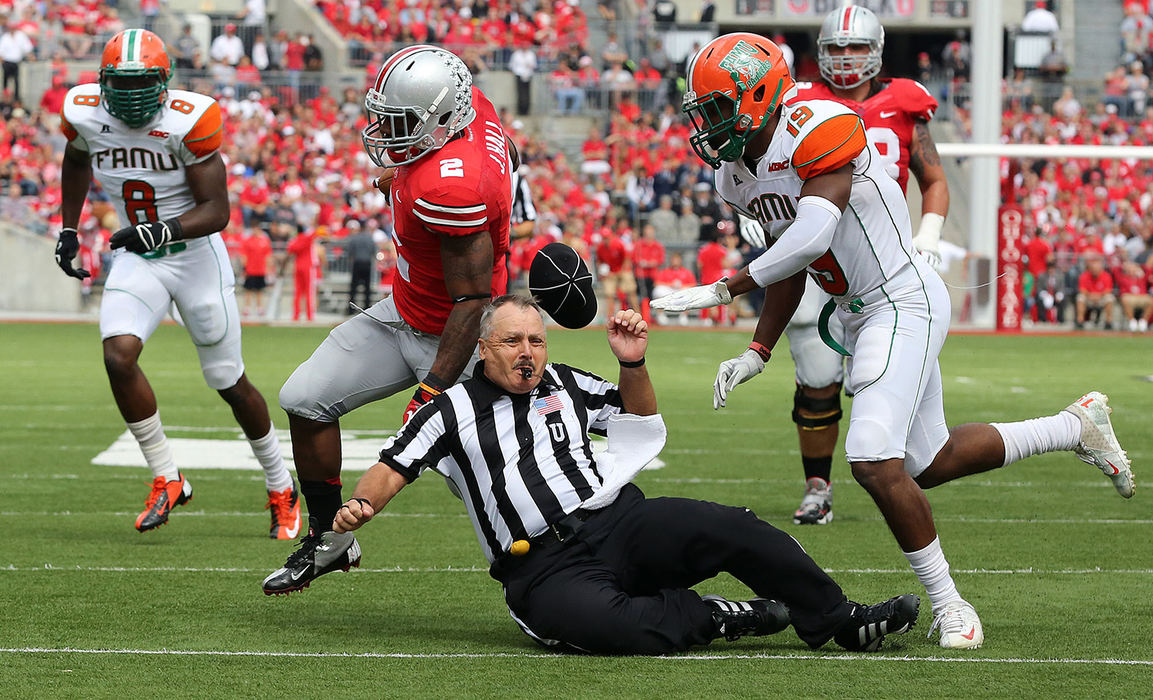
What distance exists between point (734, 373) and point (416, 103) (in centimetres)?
117

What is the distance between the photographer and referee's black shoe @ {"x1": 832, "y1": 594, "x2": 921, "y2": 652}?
13.5ft

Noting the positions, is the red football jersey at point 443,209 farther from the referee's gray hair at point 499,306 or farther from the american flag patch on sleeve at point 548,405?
the american flag patch on sleeve at point 548,405

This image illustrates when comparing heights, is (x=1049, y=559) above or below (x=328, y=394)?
below

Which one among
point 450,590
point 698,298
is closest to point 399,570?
point 450,590

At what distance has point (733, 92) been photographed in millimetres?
4445

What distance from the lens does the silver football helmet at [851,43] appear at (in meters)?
6.41

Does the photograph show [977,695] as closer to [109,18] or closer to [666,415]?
[666,415]

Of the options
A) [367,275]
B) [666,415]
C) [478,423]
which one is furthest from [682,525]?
[367,275]

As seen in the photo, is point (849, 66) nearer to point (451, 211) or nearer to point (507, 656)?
point (451, 211)

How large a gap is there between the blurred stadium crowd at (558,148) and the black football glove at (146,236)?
12.0 m

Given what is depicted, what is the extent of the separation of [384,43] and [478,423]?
23046mm

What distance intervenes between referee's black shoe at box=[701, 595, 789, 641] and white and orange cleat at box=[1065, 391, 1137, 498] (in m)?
1.23

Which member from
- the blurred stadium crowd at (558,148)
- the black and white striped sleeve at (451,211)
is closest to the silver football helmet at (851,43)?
the black and white striped sleeve at (451,211)

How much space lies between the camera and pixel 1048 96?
25.3m
